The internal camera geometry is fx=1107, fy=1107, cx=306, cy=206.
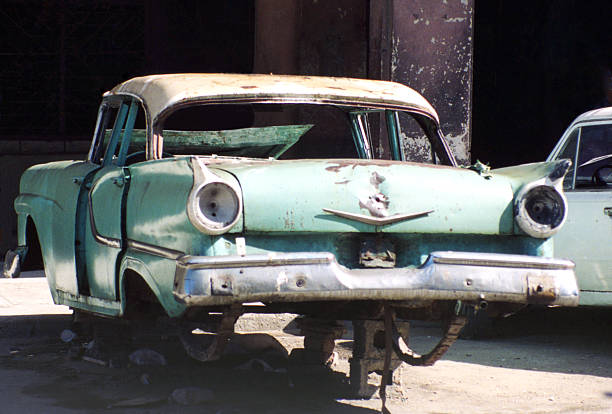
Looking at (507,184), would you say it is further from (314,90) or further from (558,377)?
(558,377)

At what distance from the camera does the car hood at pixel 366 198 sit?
181 inches

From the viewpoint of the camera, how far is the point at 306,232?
15.2 ft

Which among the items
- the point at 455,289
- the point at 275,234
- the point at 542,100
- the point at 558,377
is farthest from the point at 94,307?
the point at 542,100

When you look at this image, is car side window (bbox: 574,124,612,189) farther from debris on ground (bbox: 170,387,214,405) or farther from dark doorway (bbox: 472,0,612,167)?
dark doorway (bbox: 472,0,612,167)

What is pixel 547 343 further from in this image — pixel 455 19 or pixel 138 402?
pixel 138 402

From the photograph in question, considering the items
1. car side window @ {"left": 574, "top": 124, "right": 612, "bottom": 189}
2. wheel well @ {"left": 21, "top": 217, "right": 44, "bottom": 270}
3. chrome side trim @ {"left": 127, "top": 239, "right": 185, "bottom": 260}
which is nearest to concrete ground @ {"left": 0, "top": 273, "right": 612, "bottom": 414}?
wheel well @ {"left": 21, "top": 217, "right": 44, "bottom": 270}

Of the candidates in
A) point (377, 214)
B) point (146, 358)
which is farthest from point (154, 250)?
point (146, 358)

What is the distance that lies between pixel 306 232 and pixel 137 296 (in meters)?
1.17

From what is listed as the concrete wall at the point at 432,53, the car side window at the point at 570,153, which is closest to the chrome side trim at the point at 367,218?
the car side window at the point at 570,153

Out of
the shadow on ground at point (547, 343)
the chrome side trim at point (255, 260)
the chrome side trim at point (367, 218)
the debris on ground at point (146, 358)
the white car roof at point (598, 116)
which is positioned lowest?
the shadow on ground at point (547, 343)

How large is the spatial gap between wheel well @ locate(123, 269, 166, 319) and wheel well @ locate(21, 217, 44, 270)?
5.54ft

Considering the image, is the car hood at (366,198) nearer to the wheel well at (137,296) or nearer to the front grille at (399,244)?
the front grille at (399,244)

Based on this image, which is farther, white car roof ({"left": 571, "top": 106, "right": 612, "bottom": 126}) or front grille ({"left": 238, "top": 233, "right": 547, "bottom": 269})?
white car roof ({"left": 571, "top": 106, "right": 612, "bottom": 126})

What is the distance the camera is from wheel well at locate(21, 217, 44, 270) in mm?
6875
